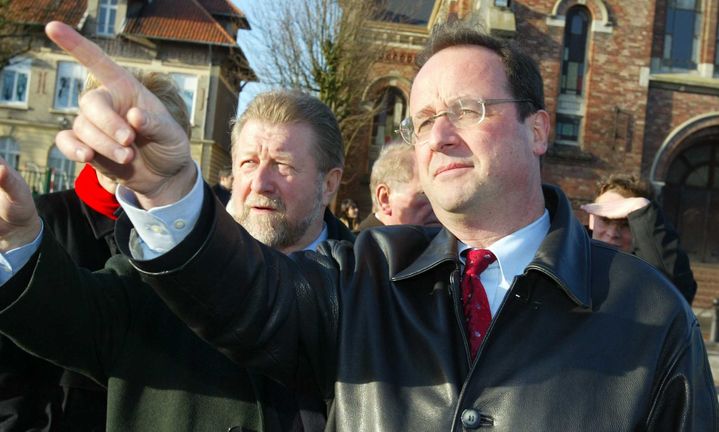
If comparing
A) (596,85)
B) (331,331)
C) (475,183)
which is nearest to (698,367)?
(475,183)

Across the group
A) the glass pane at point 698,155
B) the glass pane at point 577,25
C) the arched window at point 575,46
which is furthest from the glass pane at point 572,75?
the glass pane at point 698,155

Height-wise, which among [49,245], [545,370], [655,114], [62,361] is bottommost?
[62,361]

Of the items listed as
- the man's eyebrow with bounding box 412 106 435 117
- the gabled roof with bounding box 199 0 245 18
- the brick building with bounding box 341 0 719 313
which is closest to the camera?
the man's eyebrow with bounding box 412 106 435 117

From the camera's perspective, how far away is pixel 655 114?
1877 cm

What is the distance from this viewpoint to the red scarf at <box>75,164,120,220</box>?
2.82m

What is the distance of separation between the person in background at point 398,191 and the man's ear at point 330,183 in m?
1.12

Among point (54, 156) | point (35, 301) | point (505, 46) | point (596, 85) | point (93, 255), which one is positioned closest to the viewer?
point (35, 301)

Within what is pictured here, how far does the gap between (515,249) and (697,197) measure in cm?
1936

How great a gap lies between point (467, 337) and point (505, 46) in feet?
3.11

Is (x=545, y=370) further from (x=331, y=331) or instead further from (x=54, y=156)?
(x=54, y=156)

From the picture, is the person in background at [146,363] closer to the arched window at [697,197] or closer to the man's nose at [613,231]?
the man's nose at [613,231]

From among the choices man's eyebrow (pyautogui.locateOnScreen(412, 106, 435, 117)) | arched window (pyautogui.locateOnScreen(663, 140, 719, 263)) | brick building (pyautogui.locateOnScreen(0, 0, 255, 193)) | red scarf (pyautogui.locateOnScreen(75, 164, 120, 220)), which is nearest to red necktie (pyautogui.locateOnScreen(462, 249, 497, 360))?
man's eyebrow (pyautogui.locateOnScreen(412, 106, 435, 117))

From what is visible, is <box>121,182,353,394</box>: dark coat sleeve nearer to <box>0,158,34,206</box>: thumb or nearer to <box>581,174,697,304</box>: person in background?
<box>0,158,34,206</box>: thumb

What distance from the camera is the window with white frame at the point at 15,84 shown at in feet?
96.3
